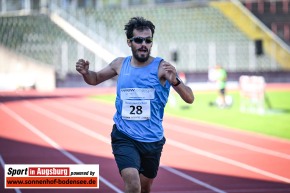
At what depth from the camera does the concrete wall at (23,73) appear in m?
40.5

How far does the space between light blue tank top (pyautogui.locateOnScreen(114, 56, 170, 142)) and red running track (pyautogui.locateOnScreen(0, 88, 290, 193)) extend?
2.83 metres

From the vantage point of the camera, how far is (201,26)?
150ft

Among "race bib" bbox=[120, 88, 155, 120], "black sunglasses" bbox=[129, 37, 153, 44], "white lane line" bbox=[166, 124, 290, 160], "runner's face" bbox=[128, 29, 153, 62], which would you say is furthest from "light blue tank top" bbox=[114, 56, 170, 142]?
"white lane line" bbox=[166, 124, 290, 160]

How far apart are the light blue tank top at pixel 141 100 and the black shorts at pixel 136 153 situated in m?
0.05

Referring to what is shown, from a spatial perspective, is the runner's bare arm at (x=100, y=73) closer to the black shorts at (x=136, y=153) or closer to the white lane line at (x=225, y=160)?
the black shorts at (x=136, y=153)

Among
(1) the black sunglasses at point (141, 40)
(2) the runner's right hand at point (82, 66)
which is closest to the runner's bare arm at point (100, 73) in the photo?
(2) the runner's right hand at point (82, 66)

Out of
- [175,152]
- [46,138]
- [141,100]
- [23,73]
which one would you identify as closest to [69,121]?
[46,138]

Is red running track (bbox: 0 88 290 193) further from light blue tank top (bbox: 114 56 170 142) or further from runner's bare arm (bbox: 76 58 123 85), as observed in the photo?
light blue tank top (bbox: 114 56 170 142)

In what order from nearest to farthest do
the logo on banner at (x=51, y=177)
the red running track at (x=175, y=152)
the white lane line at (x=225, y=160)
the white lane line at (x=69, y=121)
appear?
1. the logo on banner at (x=51, y=177)
2. the red running track at (x=175, y=152)
3. the white lane line at (x=225, y=160)
4. the white lane line at (x=69, y=121)

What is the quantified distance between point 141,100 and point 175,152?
24.0ft

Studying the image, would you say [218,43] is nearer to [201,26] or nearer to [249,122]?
[201,26]

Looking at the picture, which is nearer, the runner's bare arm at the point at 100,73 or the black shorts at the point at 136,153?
the black shorts at the point at 136,153

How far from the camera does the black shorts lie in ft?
19.6

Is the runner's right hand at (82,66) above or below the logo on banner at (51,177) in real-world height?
above
